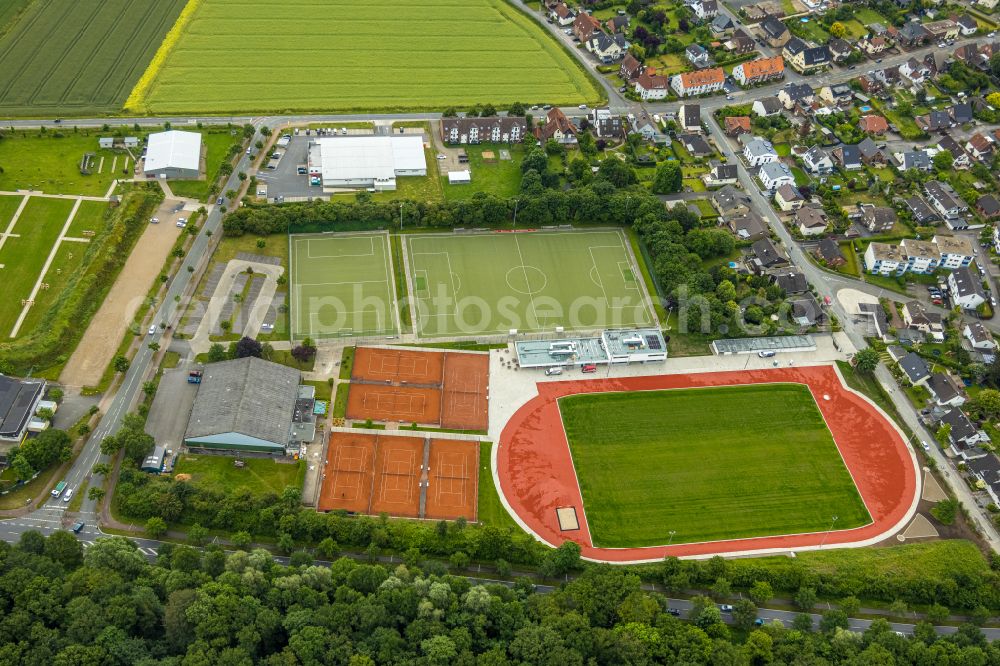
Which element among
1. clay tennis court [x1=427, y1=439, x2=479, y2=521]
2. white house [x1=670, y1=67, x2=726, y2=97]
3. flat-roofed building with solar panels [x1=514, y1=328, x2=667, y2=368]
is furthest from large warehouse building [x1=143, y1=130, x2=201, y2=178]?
white house [x1=670, y1=67, x2=726, y2=97]

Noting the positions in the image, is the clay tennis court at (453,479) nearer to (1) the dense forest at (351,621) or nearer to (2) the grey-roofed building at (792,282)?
(1) the dense forest at (351,621)

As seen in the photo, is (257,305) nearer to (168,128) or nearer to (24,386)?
(24,386)

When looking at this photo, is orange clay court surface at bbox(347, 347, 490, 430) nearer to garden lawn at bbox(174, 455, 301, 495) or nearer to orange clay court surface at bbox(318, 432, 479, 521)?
orange clay court surface at bbox(318, 432, 479, 521)

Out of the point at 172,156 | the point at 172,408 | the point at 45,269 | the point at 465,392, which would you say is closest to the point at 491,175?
the point at 465,392

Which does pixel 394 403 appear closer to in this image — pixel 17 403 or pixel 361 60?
pixel 17 403

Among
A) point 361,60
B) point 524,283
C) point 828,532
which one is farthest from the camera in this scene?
point 361,60

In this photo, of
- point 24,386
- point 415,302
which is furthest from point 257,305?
point 24,386

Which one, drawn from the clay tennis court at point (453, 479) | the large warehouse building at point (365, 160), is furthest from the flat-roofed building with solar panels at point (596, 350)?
the large warehouse building at point (365, 160)
